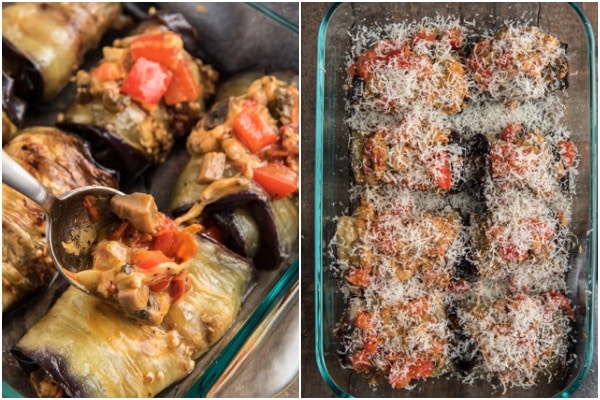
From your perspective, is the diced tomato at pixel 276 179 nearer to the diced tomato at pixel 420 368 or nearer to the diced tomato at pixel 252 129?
the diced tomato at pixel 252 129

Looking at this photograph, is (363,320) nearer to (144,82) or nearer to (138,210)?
(138,210)

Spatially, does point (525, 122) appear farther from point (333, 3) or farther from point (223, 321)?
point (223, 321)

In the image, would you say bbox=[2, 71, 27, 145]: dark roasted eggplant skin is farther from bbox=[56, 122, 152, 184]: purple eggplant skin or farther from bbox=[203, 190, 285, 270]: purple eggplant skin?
bbox=[203, 190, 285, 270]: purple eggplant skin

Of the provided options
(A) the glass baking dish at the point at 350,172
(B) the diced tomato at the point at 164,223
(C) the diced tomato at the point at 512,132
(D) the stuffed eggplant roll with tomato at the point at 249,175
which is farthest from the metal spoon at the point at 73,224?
(C) the diced tomato at the point at 512,132

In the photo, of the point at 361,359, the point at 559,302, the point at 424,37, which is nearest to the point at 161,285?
the point at 361,359

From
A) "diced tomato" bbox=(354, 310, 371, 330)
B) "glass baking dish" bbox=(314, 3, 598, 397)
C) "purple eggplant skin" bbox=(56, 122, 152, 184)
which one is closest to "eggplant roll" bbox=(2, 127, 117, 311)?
"purple eggplant skin" bbox=(56, 122, 152, 184)
